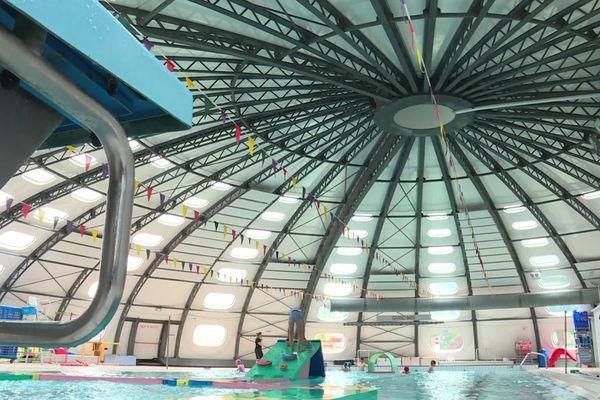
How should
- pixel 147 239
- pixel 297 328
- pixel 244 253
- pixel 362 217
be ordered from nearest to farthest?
pixel 297 328
pixel 147 239
pixel 362 217
pixel 244 253

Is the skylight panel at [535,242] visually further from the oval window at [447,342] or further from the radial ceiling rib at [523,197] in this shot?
the oval window at [447,342]

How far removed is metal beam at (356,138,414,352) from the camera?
2994 cm

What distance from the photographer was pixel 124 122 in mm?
2570

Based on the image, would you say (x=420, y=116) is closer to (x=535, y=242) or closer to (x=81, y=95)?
(x=535, y=242)

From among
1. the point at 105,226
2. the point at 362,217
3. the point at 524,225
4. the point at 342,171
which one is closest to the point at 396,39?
the point at 342,171

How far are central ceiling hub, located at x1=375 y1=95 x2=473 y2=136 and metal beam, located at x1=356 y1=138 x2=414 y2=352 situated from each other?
358 centimetres

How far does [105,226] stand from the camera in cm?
212

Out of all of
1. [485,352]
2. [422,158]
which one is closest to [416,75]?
[422,158]

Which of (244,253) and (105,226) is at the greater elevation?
(244,253)

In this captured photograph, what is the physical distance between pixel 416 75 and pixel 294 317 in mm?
11875

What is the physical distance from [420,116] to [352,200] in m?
11.3

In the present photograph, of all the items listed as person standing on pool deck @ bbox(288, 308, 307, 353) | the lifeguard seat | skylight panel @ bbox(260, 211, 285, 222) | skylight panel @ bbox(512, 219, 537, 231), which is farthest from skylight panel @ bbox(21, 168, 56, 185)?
skylight panel @ bbox(512, 219, 537, 231)

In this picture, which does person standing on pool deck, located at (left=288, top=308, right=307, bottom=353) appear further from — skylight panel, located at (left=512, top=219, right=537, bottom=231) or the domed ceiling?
skylight panel, located at (left=512, top=219, right=537, bottom=231)

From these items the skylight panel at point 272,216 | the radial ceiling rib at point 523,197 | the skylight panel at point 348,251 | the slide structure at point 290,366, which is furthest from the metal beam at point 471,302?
the slide structure at point 290,366
